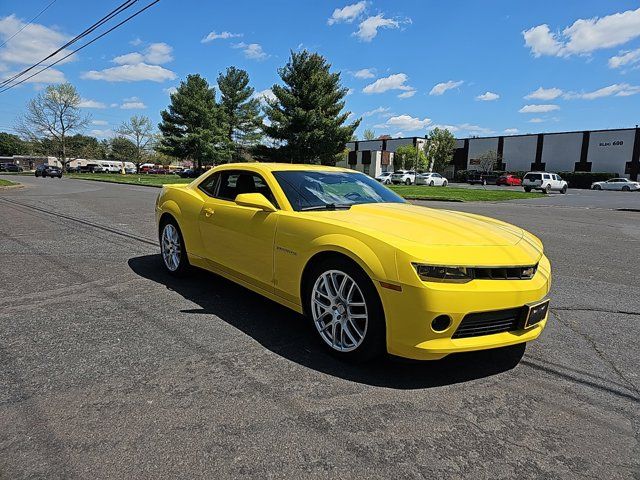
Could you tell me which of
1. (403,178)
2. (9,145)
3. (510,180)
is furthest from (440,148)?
(9,145)

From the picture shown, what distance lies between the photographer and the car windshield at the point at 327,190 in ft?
12.8

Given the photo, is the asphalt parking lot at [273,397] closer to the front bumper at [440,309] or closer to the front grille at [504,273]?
the front bumper at [440,309]

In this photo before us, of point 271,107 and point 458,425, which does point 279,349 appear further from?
point 271,107

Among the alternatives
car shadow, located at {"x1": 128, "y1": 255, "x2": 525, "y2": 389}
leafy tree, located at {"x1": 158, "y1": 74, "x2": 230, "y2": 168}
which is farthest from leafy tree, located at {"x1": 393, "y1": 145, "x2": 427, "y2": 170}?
car shadow, located at {"x1": 128, "y1": 255, "x2": 525, "y2": 389}

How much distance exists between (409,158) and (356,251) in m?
68.9

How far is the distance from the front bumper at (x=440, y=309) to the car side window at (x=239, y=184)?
72.5 inches

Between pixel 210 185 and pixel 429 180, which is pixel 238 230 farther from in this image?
pixel 429 180

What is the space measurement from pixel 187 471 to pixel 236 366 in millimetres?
1084

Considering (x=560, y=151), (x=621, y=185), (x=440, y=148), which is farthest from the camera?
(x=440, y=148)

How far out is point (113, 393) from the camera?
108 inches

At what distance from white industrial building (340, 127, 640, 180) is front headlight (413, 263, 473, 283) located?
42825 millimetres

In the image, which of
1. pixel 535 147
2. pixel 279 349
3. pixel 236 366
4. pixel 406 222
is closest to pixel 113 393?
pixel 236 366

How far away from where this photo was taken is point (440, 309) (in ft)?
8.91

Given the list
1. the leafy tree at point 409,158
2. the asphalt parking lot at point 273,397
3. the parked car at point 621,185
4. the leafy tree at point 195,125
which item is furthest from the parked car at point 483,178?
the asphalt parking lot at point 273,397
